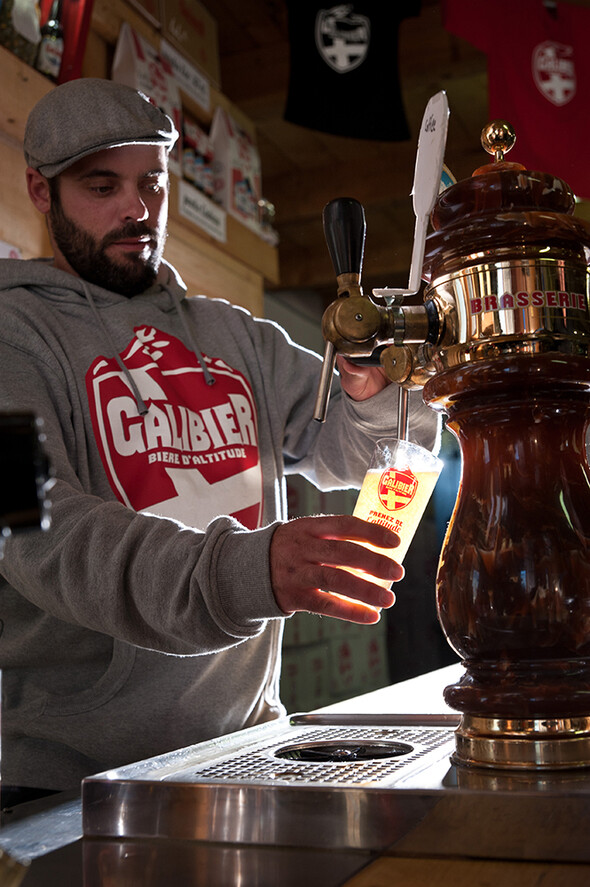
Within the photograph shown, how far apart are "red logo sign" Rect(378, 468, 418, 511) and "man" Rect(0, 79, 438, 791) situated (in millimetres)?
143

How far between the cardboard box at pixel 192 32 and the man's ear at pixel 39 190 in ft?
5.20

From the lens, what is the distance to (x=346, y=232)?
2.64 feet

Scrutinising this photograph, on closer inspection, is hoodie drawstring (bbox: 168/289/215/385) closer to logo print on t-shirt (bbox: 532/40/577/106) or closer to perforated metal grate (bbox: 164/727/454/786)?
perforated metal grate (bbox: 164/727/454/786)

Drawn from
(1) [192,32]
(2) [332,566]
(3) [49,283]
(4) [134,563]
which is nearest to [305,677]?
(1) [192,32]

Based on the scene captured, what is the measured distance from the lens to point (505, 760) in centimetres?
65

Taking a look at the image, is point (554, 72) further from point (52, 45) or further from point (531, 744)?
point (531, 744)

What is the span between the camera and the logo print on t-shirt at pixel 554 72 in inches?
130

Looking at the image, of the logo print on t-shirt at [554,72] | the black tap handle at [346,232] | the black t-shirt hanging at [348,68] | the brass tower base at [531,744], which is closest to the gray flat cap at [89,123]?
the black tap handle at [346,232]

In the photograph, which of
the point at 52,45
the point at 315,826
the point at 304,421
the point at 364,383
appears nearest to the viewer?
the point at 315,826

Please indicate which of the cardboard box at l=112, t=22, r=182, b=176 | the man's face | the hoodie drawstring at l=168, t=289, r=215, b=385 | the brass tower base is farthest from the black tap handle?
the cardboard box at l=112, t=22, r=182, b=176

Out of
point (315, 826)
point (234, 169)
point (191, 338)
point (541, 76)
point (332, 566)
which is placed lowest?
point (315, 826)

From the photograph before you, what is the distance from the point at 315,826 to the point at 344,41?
3.15 m

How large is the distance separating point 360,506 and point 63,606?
32cm

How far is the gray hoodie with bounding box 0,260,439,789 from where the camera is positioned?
2.96 feet
